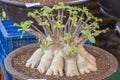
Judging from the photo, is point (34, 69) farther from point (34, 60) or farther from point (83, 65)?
point (83, 65)

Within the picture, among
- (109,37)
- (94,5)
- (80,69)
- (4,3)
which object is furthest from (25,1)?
(109,37)

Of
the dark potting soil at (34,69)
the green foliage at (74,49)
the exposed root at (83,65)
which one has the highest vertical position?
the green foliage at (74,49)

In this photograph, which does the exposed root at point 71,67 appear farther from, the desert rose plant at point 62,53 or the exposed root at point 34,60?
the exposed root at point 34,60

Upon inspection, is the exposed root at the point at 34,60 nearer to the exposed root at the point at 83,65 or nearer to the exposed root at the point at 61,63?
the exposed root at the point at 61,63

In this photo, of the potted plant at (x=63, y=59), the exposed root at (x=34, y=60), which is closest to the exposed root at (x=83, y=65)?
the potted plant at (x=63, y=59)

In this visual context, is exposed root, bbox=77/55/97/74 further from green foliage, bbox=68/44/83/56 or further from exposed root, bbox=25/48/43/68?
exposed root, bbox=25/48/43/68

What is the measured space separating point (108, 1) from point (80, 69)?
0.91 ft

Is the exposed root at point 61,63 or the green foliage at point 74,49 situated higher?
the green foliage at point 74,49

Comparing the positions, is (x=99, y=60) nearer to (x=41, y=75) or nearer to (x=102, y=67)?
(x=102, y=67)

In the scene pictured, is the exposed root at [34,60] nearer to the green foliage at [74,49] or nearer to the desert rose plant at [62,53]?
the desert rose plant at [62,53]

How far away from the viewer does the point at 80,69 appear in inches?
41.0

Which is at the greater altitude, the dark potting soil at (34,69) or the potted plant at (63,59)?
the potted plant at (63,59)

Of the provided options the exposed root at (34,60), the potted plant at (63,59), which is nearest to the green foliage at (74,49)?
the potted plant at (63,59)

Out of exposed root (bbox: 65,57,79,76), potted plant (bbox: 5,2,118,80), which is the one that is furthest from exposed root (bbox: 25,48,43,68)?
exposed root (bbox: 65,57,79,76)
